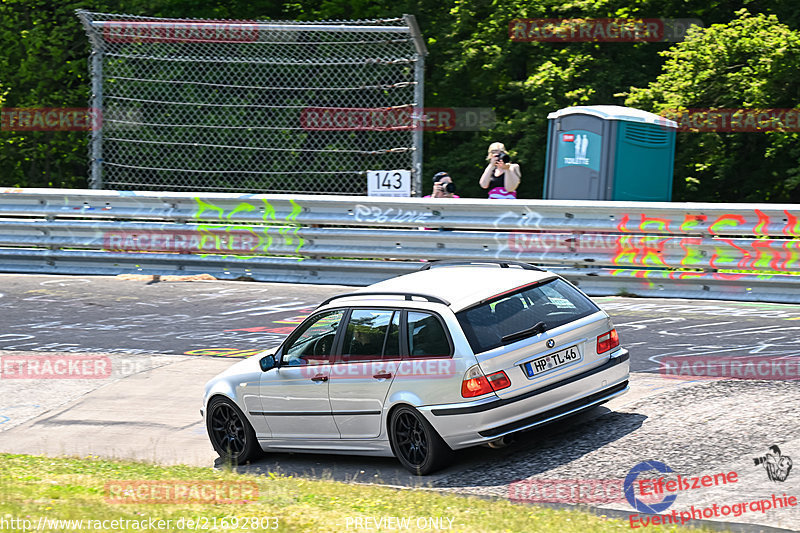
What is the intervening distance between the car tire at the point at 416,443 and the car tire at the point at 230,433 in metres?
1.46

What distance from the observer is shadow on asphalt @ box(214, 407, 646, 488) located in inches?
303

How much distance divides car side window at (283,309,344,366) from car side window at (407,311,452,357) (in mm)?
744

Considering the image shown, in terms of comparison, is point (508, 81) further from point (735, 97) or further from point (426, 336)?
point (426, 336)

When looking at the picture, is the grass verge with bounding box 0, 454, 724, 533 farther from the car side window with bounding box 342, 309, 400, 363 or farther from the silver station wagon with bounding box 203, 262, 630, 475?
the car side window with bounding box 342, 309, 400, 363

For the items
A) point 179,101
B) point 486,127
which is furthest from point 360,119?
point 486,127

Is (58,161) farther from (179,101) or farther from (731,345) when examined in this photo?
(731,345)

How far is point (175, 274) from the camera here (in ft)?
52.4

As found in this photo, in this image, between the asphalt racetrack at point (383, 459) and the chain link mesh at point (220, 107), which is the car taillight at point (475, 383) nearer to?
the asphalt racetrack at point (383, 459)

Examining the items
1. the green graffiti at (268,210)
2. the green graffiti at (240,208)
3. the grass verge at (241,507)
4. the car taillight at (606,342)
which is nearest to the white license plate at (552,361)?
the car taillight at (606,342)

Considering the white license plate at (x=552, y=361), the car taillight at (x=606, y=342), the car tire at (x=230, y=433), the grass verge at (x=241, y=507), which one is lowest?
the car tire at (x=230, y=433)

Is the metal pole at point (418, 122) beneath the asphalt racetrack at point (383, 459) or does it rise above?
above

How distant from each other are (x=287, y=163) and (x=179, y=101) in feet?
5.74

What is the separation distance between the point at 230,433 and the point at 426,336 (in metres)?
2.08

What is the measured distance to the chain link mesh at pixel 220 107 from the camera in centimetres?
1586
